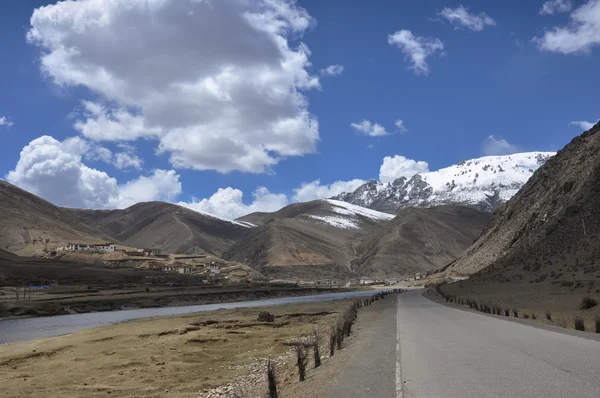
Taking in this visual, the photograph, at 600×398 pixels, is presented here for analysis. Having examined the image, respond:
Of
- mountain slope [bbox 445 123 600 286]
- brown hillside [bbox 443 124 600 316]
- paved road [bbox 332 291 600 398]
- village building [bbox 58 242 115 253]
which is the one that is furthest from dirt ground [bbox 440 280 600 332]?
village building [bbox 58 242 115 253]

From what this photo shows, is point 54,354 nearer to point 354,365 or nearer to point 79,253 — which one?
point 354,365

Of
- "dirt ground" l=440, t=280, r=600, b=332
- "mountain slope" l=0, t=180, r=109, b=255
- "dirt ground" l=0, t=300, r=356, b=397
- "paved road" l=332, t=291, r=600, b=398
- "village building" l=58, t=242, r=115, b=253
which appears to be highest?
"mountain slope" l=0, t=180, r=109, b=255

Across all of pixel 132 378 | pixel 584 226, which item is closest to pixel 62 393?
pixel 132 378

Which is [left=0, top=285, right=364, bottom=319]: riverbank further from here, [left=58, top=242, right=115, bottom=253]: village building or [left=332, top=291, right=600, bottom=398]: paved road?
[left=58, top=242, right=115, bottom=253]: village building

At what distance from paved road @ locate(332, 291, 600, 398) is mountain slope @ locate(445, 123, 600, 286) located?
33.4 meters

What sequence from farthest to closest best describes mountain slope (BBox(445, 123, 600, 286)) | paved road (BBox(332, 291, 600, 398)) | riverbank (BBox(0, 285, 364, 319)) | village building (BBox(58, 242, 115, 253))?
village building (BBox(58, 242, 115, 253)), riverbank (BBox(0, 285, 364, 319)), mountain slope (BBox(445, 123, 600, 286)), paved road (BBox(332, 291, 600, 398))

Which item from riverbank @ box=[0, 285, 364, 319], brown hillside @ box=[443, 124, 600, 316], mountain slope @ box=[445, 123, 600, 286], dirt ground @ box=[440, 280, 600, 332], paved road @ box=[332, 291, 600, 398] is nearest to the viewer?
paved road @ box=[332, 291, 600, 398]

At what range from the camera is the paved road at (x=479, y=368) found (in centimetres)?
982

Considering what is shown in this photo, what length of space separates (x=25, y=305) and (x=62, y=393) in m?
57.8

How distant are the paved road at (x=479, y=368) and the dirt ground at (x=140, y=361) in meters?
3.74

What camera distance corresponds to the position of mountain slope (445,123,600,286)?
5878 centimetres

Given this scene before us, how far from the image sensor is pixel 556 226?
229 feet

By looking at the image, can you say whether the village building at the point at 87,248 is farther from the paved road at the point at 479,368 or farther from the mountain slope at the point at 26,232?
the paved road at the point at 479,368

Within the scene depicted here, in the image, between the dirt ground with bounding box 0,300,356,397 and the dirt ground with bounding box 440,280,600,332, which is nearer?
the dirt ground with bounding box 0,300,356,397
